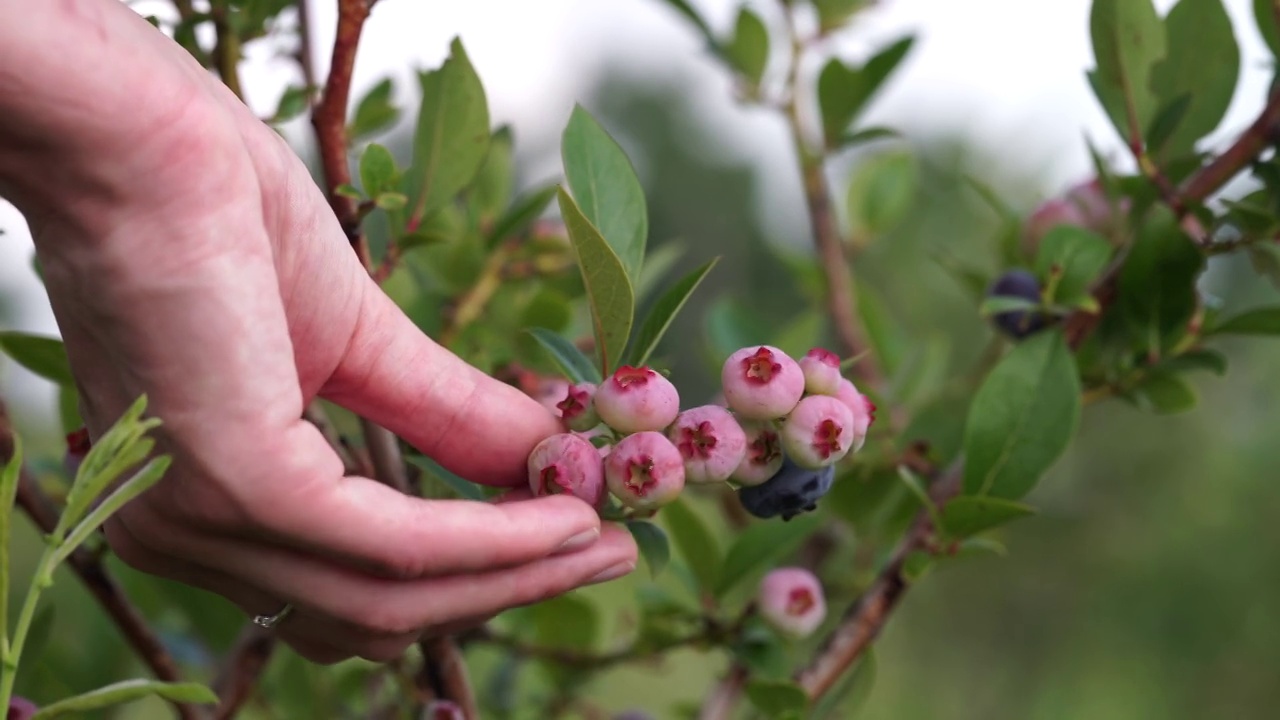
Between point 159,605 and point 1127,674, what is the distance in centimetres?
552

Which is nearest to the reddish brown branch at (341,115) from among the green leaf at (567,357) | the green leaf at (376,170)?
the green leaf at (376,170)

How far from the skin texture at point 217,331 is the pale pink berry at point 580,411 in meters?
0.08

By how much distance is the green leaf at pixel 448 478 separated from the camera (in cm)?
67

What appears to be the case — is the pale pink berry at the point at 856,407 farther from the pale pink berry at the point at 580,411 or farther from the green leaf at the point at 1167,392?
the green leaf at the point at 1167,392

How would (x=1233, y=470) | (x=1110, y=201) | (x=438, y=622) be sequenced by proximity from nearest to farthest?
(x=438, y=622) < (x=1110, y=201) < (x=1233, y=470)

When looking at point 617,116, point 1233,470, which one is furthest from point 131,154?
point 617,116

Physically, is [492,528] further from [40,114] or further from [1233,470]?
[1233,470]

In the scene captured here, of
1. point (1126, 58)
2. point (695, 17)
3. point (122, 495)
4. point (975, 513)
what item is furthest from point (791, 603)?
point (695, 17)

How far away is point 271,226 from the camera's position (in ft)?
1.74

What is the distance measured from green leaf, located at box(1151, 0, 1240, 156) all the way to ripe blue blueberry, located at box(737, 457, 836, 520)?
0.45 meters

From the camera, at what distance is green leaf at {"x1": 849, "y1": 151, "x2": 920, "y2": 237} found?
5.23 ft

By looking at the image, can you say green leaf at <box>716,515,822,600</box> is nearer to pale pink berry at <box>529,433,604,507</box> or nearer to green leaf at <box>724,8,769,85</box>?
pale pink berry at <box>529,433,604,507</box>

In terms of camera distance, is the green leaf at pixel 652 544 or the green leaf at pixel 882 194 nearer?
the green leaf at pixel 652 544

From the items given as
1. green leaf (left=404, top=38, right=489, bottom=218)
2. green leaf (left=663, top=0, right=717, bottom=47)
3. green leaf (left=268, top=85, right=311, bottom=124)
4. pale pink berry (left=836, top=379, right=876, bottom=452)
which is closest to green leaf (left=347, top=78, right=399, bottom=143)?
green leaf (left=268, top=85, right=311, bottom=124)
